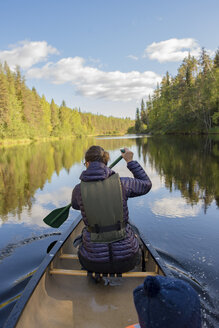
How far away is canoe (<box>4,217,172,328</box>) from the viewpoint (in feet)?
8.95

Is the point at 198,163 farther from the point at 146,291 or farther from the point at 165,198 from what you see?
the point at 146,291

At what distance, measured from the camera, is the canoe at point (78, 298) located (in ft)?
8.95

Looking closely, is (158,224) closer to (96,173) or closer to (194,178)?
(96,173)

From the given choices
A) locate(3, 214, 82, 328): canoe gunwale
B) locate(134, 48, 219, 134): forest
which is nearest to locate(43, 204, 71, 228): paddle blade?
locate(3, 214, 82, 328): canoe gunwale

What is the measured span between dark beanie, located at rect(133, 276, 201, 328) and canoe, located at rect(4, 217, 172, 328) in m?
1.64

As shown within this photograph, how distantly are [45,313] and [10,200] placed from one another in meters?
7.87

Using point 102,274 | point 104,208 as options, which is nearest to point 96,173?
point 104,208

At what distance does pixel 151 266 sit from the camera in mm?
3531

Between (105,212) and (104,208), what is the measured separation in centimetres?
5

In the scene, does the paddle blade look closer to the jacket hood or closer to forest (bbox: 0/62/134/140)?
the jacket hood

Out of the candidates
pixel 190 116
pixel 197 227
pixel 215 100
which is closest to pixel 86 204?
pixel 197 227

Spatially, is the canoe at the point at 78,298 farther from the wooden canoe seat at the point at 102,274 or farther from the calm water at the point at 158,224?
the calm water at the point at 158,224

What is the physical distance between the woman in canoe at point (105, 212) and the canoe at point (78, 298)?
30 cm

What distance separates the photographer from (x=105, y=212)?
9.05ft
